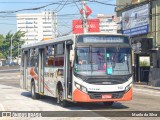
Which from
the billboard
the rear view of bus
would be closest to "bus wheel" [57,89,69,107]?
the rear view of bus

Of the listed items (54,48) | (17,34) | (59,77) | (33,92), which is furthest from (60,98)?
(17,34)

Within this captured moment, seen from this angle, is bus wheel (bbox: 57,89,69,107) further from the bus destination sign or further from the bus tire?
the bus destination sign

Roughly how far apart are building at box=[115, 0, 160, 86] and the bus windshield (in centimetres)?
1951

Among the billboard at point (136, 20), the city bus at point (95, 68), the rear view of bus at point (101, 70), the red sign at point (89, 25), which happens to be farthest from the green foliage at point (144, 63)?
the rear view of bus at point (101, 70)

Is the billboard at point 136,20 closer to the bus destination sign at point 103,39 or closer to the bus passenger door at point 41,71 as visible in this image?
the bus passenger door at point 41,71

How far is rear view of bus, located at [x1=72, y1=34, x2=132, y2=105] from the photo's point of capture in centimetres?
1695

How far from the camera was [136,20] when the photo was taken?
42.0m

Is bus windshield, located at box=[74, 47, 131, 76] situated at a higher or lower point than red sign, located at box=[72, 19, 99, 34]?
lower

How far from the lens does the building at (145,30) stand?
38094 millimetres

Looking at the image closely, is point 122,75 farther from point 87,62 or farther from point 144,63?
point 144,63

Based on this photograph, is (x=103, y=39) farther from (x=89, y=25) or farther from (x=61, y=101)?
(x=89, y=25)

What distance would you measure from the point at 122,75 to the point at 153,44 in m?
21.8

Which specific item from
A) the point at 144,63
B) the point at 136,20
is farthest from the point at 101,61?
the point at 136,20

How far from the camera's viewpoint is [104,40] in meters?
17.5
